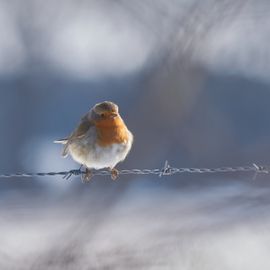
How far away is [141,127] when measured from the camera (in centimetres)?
534

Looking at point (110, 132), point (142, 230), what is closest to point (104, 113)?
point (110, 132)

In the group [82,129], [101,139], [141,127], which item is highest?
[141,127]

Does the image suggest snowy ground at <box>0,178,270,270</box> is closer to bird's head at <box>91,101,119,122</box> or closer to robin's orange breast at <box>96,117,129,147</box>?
robin's orange breast at <box>96,117,129,147</box>

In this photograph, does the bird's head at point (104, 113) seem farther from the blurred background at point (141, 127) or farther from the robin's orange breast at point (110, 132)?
the blurred background at point (141, 127)

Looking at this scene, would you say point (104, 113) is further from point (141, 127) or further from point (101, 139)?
point (141, 127)

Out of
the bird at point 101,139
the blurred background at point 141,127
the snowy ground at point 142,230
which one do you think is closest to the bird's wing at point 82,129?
the bird at point 101,139

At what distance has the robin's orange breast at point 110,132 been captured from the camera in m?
4.39

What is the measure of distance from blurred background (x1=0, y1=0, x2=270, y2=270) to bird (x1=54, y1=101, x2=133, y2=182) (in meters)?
0.29

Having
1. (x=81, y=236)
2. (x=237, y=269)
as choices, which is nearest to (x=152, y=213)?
(x=237, y=269)

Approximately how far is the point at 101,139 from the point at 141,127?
969 millimetres

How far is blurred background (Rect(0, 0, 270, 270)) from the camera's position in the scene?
457 centimetres

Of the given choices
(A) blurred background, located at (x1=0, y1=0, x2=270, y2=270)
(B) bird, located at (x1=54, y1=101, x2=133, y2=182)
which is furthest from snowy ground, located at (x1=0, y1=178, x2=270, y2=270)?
(B) bird, located at (x1=54, y1=101, x2=133, y2=182)

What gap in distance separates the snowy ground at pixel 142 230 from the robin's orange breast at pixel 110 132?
51 cm

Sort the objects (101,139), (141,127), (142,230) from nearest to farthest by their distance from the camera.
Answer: (101,139) < (141,127) < (142,230)
